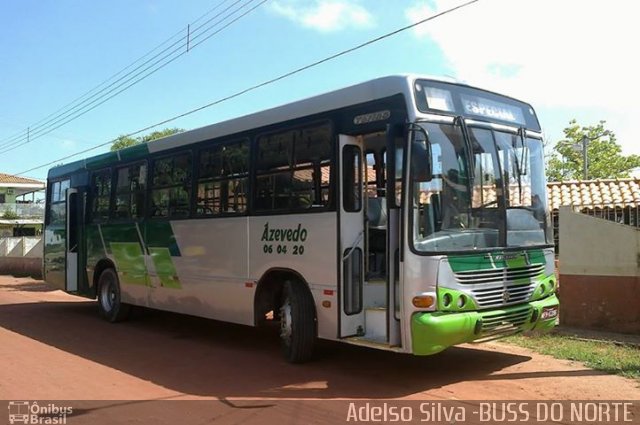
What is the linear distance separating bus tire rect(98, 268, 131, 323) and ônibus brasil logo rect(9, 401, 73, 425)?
17.8ft

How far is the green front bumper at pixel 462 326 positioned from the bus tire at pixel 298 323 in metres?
1.65

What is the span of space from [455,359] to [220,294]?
345cm

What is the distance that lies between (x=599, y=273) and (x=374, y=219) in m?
4.39

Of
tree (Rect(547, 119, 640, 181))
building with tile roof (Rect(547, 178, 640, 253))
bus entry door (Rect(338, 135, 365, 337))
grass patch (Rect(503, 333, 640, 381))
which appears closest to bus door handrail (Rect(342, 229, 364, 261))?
bus entry door (Rect(338, 135, 365, 337))

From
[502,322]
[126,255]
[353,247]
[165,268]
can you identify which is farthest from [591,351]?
[126,255]

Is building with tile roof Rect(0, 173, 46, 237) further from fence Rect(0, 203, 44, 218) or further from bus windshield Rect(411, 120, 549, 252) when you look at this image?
bus windshield Rect(411, 120, 549, 252)

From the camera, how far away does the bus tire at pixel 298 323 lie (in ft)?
23.5

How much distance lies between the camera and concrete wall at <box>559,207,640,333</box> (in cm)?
898

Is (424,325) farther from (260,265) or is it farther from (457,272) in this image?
(260,265)

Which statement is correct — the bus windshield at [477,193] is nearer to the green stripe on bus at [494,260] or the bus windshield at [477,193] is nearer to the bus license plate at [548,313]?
the green stripe on bus at [494,260]

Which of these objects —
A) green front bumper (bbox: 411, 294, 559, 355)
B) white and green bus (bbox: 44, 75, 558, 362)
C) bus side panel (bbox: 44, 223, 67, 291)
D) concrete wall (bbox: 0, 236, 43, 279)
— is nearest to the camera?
green front bumper (bbox: 411, 294, 559, 355)

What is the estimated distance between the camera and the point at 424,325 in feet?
19.1

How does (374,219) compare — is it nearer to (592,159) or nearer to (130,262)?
(130,262)

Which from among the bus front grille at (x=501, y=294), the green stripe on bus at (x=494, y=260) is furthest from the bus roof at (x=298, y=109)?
the bus front grille at (x=501, y=294)
